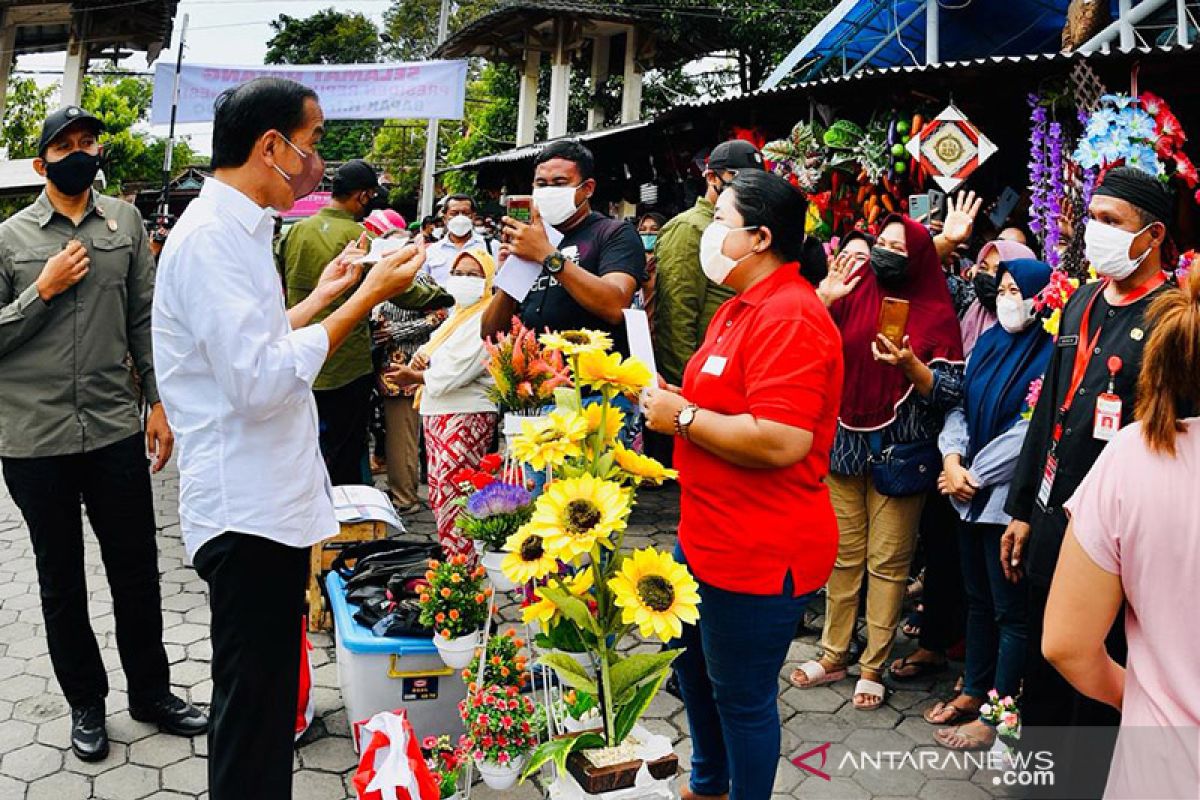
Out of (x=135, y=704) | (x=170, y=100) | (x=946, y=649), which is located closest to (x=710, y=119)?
(x=946, y=649)

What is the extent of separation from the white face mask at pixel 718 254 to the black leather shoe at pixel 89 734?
2.72 m

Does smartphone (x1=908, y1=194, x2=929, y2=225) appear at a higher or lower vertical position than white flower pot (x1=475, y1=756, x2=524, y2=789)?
higher

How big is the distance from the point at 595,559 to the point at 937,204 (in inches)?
171

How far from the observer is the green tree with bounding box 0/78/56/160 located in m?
23.3

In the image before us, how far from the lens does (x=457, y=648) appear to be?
299 cm

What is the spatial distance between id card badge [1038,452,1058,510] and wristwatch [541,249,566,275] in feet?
5.57

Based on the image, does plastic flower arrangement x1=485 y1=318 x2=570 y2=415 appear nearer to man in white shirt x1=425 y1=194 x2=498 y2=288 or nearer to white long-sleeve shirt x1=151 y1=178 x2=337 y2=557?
white long-sleeve shirt x1=151 y1=178 x2=337 y2=557

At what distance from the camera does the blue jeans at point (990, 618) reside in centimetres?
324

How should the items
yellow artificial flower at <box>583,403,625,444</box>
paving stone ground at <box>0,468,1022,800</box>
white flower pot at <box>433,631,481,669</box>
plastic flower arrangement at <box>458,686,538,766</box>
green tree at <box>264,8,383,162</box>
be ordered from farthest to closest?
green tree at <box>264,8,383,162</box> < paving stone ground at <box>0,468,1022,800</box> < white flower pot at <box>433,631,481,669</box> < plastic flower arrangement at <box>458,686,538,766</box> < yellow artificial flower at <box>583,403,625,444</box>

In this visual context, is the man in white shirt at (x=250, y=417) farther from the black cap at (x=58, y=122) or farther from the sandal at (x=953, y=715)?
the sandal at (x=953, y=715)

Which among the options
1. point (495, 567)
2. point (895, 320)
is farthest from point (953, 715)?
point (495, 567)

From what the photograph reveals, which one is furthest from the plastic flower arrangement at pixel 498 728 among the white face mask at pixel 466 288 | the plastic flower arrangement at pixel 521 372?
the white face mask at pixel 466 288

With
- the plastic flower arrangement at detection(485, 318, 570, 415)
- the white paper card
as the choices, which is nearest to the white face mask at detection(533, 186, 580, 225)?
the white paper card

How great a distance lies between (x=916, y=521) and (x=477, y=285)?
2292mm
